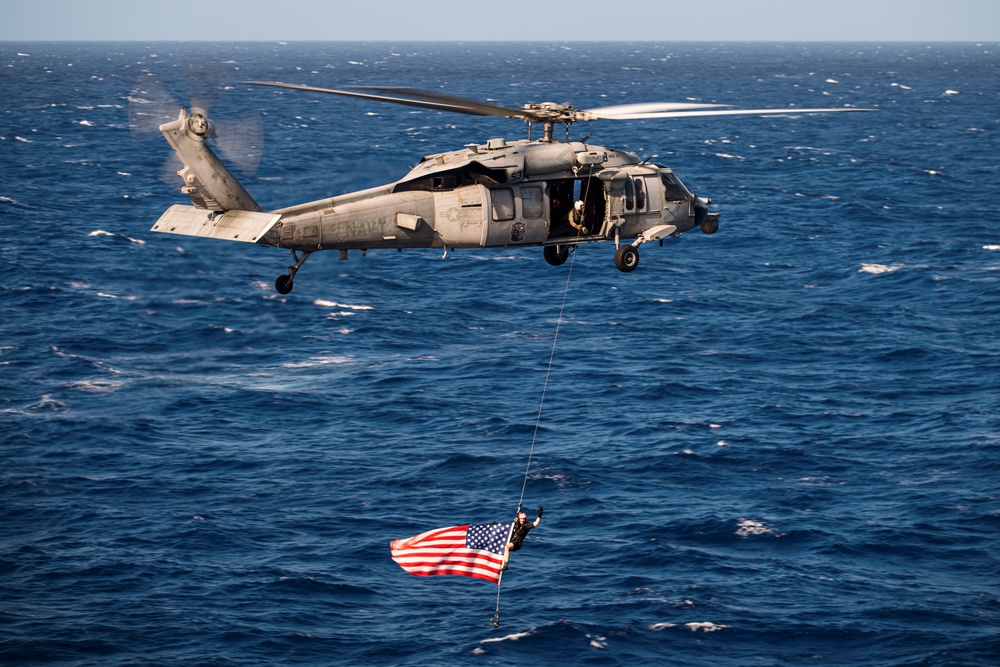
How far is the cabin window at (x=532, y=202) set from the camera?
43156 mm

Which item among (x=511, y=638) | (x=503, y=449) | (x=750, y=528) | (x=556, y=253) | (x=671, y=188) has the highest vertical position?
(x=671, y=188)

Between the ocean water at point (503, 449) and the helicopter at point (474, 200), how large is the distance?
2.88m

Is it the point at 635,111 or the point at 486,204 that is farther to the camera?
the point at 486,204

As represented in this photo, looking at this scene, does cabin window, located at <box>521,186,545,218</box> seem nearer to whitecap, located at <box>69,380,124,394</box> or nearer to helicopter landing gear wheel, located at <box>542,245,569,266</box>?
helicopter landing gear wheel, located at <box>542,245,569,266</box>

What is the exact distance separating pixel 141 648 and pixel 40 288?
56833 mm

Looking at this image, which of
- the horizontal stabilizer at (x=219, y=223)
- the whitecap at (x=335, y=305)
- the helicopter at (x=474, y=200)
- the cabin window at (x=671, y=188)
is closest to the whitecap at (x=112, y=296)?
the whitecap at (x=335, y=305)

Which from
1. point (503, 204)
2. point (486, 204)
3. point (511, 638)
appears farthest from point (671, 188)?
point (511, 638)

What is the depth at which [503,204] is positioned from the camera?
42656 mm

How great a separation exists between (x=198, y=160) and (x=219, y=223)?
7.08 feet

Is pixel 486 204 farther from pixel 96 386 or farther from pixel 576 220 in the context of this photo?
pixel 96 386

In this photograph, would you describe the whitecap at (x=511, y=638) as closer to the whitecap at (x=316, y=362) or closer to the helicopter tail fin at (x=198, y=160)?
the whitecap at (x=316, y=362)

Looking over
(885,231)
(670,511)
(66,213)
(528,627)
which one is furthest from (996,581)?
(66,213)

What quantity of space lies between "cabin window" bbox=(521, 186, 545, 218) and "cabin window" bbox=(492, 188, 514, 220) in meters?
0.49

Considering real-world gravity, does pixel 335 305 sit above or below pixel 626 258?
below
